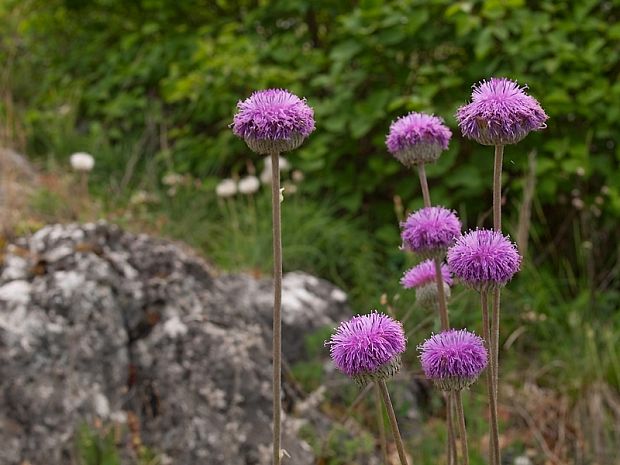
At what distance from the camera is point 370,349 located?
115 centimetres

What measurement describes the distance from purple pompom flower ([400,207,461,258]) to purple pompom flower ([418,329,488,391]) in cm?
20

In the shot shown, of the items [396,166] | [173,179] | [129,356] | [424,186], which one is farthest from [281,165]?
[424,186]

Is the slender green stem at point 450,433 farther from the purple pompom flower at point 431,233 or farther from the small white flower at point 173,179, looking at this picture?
the small white flower at point 173,179

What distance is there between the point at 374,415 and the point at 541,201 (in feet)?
4.91

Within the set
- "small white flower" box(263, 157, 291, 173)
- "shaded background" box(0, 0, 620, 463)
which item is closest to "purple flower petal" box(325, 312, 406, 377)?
"shaded background" box(0, 0, 620, 463)

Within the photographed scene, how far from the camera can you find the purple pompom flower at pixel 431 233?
4.48ft

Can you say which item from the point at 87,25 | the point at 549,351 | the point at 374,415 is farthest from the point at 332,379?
the point at 87,25

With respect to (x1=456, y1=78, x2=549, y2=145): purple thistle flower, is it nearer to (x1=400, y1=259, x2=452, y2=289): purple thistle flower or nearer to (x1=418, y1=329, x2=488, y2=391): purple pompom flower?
(x1=418, y1=329, x2=488, y2=391): purple pompom flower

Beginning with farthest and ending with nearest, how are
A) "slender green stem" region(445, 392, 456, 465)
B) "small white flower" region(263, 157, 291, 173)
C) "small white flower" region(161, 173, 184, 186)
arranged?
1. "small white flower" region(161, 173, 184, 186)
2. "small white flower" region(263, 157, 291, 173)
3. "slender green stem" region(445, 392, 456, 465)

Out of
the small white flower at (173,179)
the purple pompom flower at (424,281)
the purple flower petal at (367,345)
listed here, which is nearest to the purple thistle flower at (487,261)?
the purple flower petal at (367,345)

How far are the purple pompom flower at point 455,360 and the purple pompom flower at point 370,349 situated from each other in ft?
0.19

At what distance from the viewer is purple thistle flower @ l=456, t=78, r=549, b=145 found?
45.8 inches

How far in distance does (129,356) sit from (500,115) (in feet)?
5.94

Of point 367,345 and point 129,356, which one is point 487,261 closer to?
point 367,345
